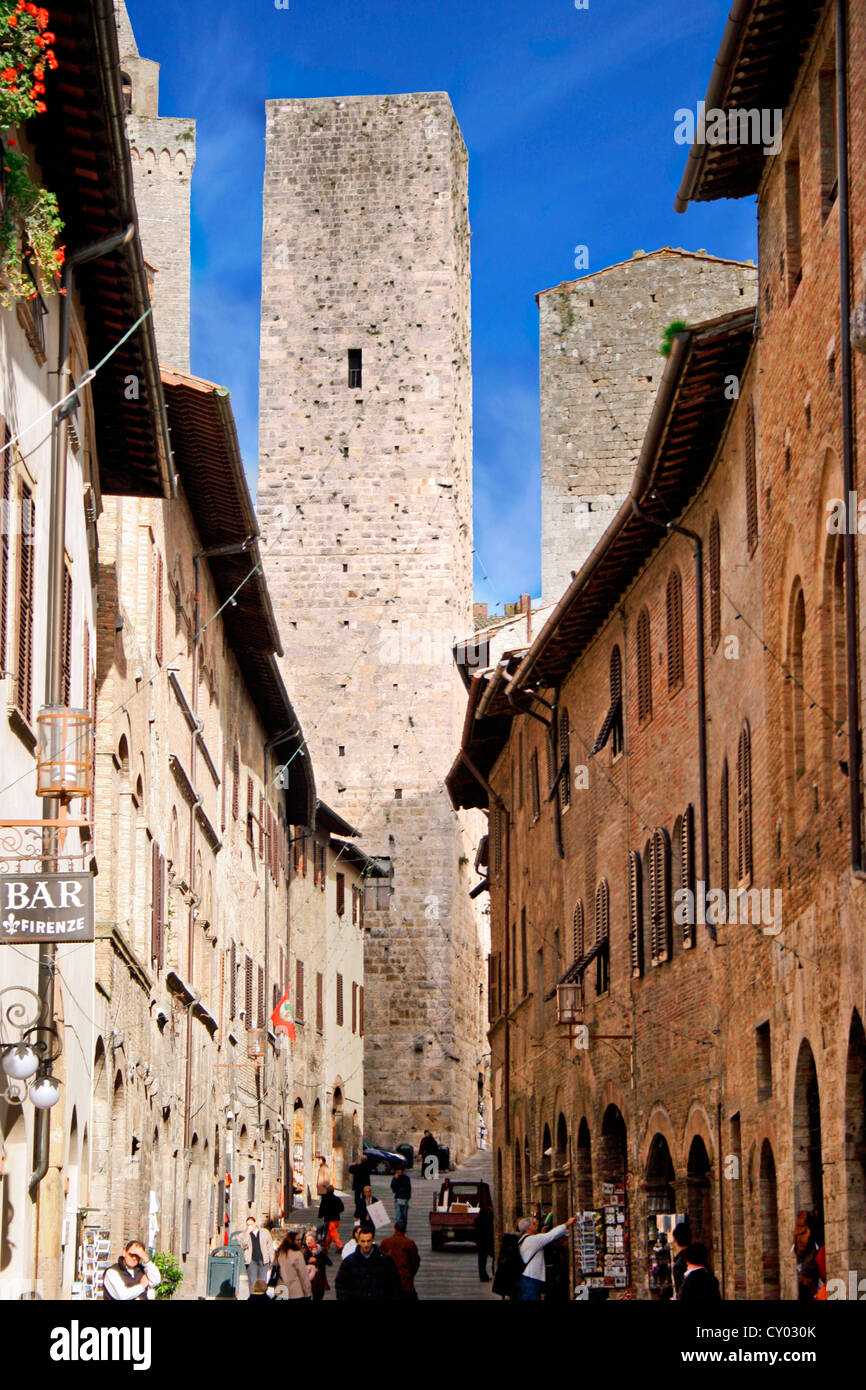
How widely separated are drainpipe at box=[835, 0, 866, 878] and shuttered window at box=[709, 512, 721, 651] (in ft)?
19.0

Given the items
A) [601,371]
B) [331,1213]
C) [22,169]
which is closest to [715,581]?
[22,169]

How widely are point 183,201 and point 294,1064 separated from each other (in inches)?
1249

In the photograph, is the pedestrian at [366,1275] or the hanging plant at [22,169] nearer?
the hanging plant at [22,169]

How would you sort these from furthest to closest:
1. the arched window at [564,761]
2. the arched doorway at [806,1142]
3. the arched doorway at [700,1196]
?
the arched window at [564,761] < the arched doorway at [700,1196] < the arched doorway at [806,1142]

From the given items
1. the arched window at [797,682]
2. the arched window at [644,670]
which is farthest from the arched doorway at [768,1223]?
the arched window at [644,670]

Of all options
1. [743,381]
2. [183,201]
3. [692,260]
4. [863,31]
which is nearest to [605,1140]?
[743,381]

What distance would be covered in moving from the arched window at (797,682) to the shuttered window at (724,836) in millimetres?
3061

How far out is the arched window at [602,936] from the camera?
84.3ft

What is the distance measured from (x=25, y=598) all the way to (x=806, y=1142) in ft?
22.2

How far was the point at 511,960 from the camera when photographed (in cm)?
3591

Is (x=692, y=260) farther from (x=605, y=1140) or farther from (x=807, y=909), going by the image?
(x=807, y=909)

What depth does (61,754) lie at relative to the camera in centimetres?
1352

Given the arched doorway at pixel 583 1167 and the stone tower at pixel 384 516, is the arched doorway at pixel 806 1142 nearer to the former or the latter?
the arched doorway at pixel 583 1167
